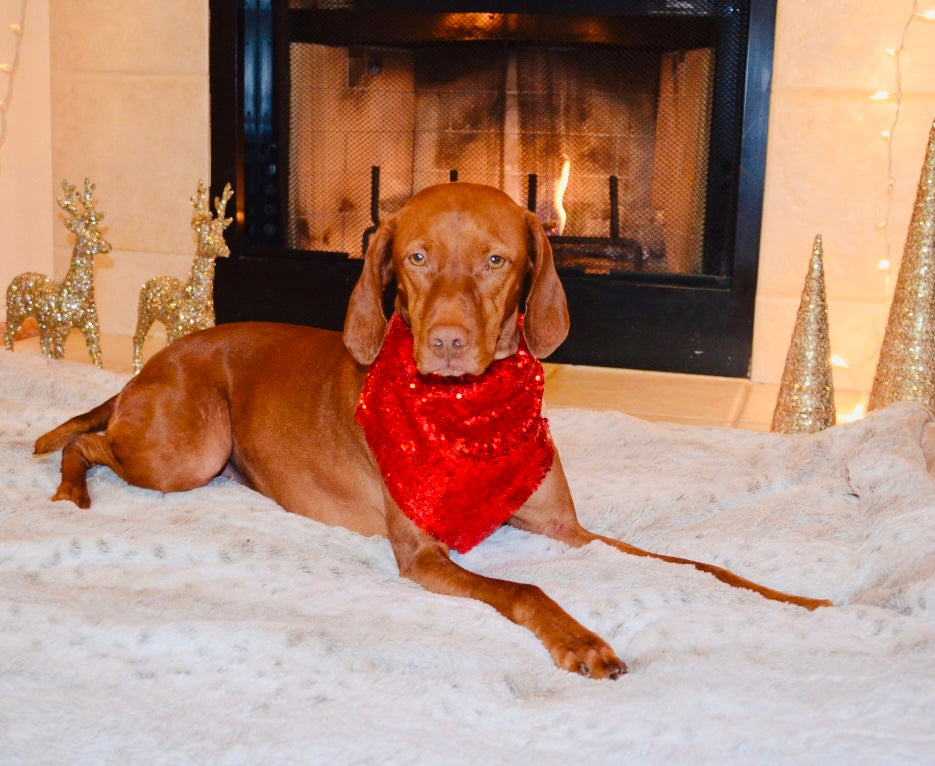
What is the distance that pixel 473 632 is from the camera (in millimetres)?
2240

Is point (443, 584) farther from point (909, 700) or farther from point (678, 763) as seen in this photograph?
point (909, 700)

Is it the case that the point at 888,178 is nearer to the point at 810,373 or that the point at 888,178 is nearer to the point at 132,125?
the point at 810,373

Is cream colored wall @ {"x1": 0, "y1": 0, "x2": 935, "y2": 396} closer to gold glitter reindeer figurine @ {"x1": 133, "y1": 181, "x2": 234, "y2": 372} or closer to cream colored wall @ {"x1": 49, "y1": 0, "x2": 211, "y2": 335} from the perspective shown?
cream colored wall @ {"x1": 49, "y1": 0, "x2": 211, "y2": 335}

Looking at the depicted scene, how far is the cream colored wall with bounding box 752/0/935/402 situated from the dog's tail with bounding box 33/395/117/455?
2.87m

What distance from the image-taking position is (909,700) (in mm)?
1901

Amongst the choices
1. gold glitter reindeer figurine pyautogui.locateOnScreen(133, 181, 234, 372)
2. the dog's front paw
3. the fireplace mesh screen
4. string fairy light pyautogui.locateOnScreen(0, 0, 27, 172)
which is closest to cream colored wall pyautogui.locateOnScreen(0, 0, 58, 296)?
string fairy light pyautogui.locateOnScreen(0, 0, 27, 172)

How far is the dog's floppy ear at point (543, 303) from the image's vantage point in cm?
266

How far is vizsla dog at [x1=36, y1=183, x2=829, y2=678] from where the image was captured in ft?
8.08

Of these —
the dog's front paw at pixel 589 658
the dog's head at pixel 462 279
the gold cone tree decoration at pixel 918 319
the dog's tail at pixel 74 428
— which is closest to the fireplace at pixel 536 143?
the gold cone tree decoration at pixel 918 319

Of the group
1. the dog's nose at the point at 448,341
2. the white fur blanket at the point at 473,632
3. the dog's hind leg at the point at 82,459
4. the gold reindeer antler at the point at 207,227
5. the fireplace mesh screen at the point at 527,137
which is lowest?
the white fur blanket at the point at 473,632

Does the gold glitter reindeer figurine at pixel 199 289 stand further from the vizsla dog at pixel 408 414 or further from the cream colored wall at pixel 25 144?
the cream colored wall at pixel 25 144

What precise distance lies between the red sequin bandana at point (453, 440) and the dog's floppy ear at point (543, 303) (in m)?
0.07

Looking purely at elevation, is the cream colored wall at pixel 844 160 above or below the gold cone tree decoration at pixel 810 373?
above

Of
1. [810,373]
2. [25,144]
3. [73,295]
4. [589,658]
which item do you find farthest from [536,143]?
[589,658]
